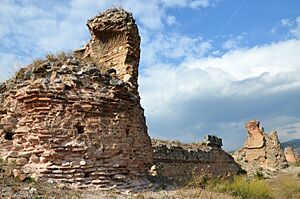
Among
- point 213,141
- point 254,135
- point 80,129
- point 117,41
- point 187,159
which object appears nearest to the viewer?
point 80,129

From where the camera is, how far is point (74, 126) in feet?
24.2

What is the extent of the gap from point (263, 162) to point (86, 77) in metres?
23.6

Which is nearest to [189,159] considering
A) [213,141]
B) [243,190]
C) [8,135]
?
[213,141]

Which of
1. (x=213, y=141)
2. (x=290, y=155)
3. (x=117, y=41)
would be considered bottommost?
(x=213, y=141)

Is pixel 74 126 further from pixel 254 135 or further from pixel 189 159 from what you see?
pixel 254 135

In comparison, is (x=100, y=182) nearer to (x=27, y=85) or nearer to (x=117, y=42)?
(x=27, y=85)

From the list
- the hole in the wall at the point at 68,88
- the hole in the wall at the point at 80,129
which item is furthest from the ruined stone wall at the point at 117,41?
the hole in the wall at the point at 80,129

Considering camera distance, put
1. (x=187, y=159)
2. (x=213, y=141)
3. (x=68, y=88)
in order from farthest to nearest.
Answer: (x=213, y=141) < (x=187, y=159) < (x=68, y=88)

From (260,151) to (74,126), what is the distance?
24.0m

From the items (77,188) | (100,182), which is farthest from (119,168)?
(77,188)

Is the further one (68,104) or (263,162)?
(263,162)

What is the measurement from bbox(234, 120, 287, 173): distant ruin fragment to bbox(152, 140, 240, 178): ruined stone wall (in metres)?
3.27

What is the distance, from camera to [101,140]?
7523mm

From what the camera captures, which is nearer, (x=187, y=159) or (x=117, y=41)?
(x=117, y=41)
